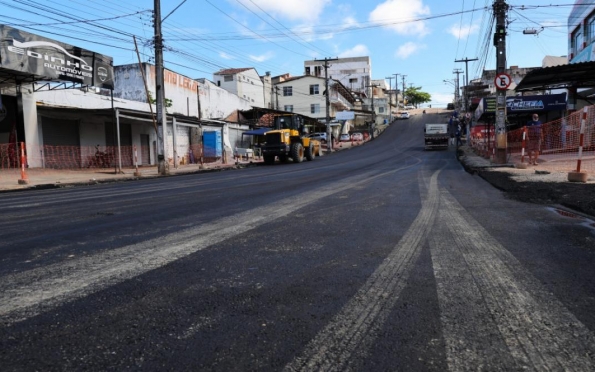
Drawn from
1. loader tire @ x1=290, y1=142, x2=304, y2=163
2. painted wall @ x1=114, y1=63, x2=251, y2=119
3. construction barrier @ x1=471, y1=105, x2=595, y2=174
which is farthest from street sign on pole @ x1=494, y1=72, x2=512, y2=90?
painted wall @ x1=114, y1=63, x2=251, y2=119

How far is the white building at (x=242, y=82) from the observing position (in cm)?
5238

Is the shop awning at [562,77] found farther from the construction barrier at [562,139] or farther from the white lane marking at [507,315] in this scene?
the white lane marking at [507,315]

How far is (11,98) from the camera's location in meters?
18.5

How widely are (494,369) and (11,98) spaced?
21.9m

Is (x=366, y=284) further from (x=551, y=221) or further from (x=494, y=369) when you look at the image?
(x=551, y=221)

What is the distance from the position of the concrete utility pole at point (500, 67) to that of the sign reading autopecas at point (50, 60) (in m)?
17.3

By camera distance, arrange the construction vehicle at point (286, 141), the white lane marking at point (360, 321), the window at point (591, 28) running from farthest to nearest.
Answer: the window at point (591, 28) < the construction vehicle at point (286, 141) < the white lane marking at point (360, 321)

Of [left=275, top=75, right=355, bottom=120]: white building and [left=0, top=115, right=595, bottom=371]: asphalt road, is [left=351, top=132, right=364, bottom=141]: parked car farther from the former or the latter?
[left=0, top=115, right=595, bottom=371]: asphalt road

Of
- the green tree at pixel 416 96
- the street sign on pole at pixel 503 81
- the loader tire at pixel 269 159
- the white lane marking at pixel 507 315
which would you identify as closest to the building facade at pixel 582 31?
the street sign on pole at pixel 503 81

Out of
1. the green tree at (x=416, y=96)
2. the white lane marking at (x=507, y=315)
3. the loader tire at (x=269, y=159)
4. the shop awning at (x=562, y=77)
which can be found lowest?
the white lane marking at (x=507, y=315)

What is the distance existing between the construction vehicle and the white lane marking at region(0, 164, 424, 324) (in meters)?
18.3

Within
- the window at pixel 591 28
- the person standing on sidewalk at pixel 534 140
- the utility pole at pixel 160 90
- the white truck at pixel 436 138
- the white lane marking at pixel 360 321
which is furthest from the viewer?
the white truck at pixel 436 138

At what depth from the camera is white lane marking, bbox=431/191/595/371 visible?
2176 mm

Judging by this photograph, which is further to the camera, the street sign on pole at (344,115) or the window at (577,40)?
the street sign on pole at (344,115)
